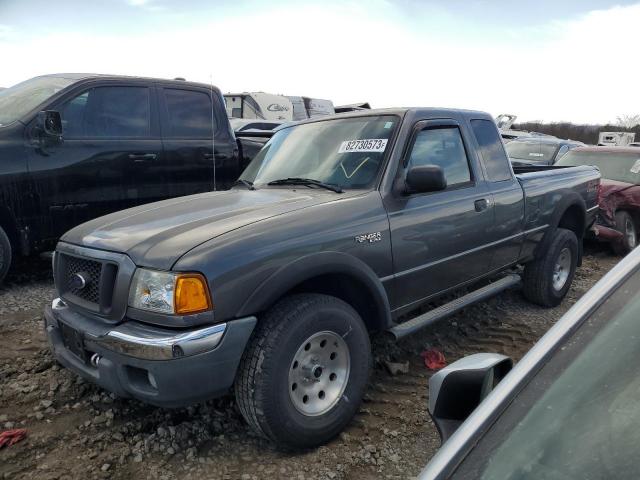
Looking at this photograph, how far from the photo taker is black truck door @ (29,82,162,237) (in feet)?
16.0

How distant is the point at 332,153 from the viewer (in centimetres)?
349

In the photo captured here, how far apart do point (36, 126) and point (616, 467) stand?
5202mm

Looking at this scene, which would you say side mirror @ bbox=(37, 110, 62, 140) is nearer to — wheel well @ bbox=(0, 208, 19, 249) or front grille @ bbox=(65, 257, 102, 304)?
wheel well @ bbox=(0, 208, 19, 249)

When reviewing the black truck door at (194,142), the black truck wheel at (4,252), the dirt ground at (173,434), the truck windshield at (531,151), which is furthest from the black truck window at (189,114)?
the truck windshield at (531,151)

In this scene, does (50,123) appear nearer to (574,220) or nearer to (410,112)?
(410,112)

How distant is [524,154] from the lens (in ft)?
35.2

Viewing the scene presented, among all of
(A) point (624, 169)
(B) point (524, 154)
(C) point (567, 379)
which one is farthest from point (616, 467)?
(B) point (524, 154)

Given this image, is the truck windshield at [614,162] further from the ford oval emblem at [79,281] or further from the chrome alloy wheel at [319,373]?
the ford oval emblem at [79,281]

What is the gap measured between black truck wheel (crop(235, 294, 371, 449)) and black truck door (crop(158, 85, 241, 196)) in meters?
3.37

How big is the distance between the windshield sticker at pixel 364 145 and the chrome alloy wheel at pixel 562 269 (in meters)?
2.69

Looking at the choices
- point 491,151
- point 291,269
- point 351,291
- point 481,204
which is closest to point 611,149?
point 491,151

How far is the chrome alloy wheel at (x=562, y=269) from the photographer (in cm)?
504

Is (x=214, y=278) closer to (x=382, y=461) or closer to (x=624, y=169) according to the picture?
(x=382, y=461)

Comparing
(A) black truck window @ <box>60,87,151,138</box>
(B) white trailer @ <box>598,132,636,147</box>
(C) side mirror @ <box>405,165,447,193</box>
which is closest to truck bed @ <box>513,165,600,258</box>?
(C) side mirror @ <box>405,165,447,193</box>
